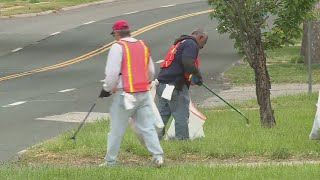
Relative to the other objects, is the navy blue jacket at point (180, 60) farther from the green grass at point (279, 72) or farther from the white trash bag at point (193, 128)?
the green grass at point (279, 72)

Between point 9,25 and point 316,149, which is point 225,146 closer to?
point 316,149

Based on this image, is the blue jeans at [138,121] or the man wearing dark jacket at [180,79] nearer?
the blue jeans at [138,121]

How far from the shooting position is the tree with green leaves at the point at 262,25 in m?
12.6

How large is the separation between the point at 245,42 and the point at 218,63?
43.4 ft

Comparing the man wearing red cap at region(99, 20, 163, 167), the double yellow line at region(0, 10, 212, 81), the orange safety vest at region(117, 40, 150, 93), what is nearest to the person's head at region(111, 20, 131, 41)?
the man wearing red cap at region(99, 20, 163, 167)

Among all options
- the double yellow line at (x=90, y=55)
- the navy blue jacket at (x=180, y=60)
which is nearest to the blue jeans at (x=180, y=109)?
the navy blue jacket at (x=180, y=60)

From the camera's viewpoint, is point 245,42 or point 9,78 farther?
point 9,78

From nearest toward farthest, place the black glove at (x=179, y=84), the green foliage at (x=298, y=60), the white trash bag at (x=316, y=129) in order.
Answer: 1. the white trash bag at (x=316, y=129)
2. the black glove at (x=179, y=84)
3. the green foliage at (x=298, y=60)

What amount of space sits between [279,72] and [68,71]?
18.6 ft

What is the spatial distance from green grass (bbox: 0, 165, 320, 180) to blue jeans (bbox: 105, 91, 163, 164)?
0.45 m

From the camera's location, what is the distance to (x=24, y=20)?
34.6m

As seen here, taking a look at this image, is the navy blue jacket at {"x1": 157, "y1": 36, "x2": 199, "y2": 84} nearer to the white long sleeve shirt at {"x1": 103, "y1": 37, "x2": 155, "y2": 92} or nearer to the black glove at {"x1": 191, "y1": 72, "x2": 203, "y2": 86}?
the black glove at {"x1": 191, "y1": 72, "x2": 203, "y2": 86}

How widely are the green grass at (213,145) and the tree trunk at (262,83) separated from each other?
186 mm

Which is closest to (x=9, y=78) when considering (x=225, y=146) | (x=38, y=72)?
(x=38, y=72)
